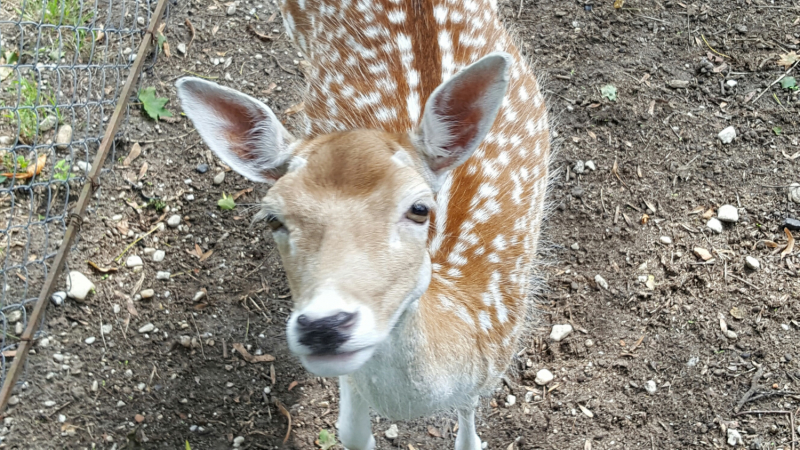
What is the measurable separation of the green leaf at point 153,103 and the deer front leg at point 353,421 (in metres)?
2.09

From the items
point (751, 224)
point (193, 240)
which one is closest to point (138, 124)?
point (193, 240)

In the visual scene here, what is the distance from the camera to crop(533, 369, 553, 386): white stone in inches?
126

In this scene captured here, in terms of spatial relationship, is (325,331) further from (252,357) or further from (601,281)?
(601,281)

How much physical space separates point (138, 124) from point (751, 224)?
3.42m

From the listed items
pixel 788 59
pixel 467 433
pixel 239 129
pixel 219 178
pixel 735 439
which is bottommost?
pixel 735 439

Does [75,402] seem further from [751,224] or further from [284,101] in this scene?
[751,224]

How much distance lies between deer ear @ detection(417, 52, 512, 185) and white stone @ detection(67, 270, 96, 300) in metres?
2.12

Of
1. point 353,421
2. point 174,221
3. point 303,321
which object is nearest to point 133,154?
point 174,221

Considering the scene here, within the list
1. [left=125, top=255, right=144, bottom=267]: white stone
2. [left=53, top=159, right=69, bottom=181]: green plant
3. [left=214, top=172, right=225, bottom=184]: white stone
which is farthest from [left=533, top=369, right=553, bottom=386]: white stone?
[left=53, top=159, right=69, bottom=181]: green plant

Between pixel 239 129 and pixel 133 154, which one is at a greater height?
pixel 239 129

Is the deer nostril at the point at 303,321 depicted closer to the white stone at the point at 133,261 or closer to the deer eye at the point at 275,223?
the deer eye at the point at 275,223

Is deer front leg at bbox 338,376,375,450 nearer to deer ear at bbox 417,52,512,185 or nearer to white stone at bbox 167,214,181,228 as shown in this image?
deer ear at bbox 417,52,512,185

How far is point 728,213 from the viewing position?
11.5 feet

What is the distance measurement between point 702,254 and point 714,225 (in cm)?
19
